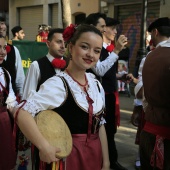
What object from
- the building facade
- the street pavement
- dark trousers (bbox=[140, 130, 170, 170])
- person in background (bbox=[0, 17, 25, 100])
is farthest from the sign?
the building facade

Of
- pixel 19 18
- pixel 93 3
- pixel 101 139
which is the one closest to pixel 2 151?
pixel 101 139

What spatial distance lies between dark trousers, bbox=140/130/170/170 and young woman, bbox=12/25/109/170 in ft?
1.46

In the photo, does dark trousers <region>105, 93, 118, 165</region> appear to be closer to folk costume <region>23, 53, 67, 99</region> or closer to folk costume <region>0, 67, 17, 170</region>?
folk costume <region>23, 53, 67, 99</region>

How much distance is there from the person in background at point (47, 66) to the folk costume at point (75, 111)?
4.30 ft

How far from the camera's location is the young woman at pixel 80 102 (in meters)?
2.04

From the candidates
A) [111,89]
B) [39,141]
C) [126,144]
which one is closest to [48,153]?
[39,141]

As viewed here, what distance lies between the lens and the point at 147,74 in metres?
2.52

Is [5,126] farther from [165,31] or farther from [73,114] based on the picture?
[165,31]

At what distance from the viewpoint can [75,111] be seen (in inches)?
82.7

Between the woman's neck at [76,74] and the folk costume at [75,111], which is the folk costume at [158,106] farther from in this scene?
the woman's neck at [76,74]

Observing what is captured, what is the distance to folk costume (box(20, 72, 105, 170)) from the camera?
6.64 feet

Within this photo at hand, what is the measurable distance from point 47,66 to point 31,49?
4.25 m

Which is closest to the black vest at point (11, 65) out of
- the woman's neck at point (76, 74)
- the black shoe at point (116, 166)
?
the black shoe at point (116, 166)

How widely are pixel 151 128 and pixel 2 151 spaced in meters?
1.61
